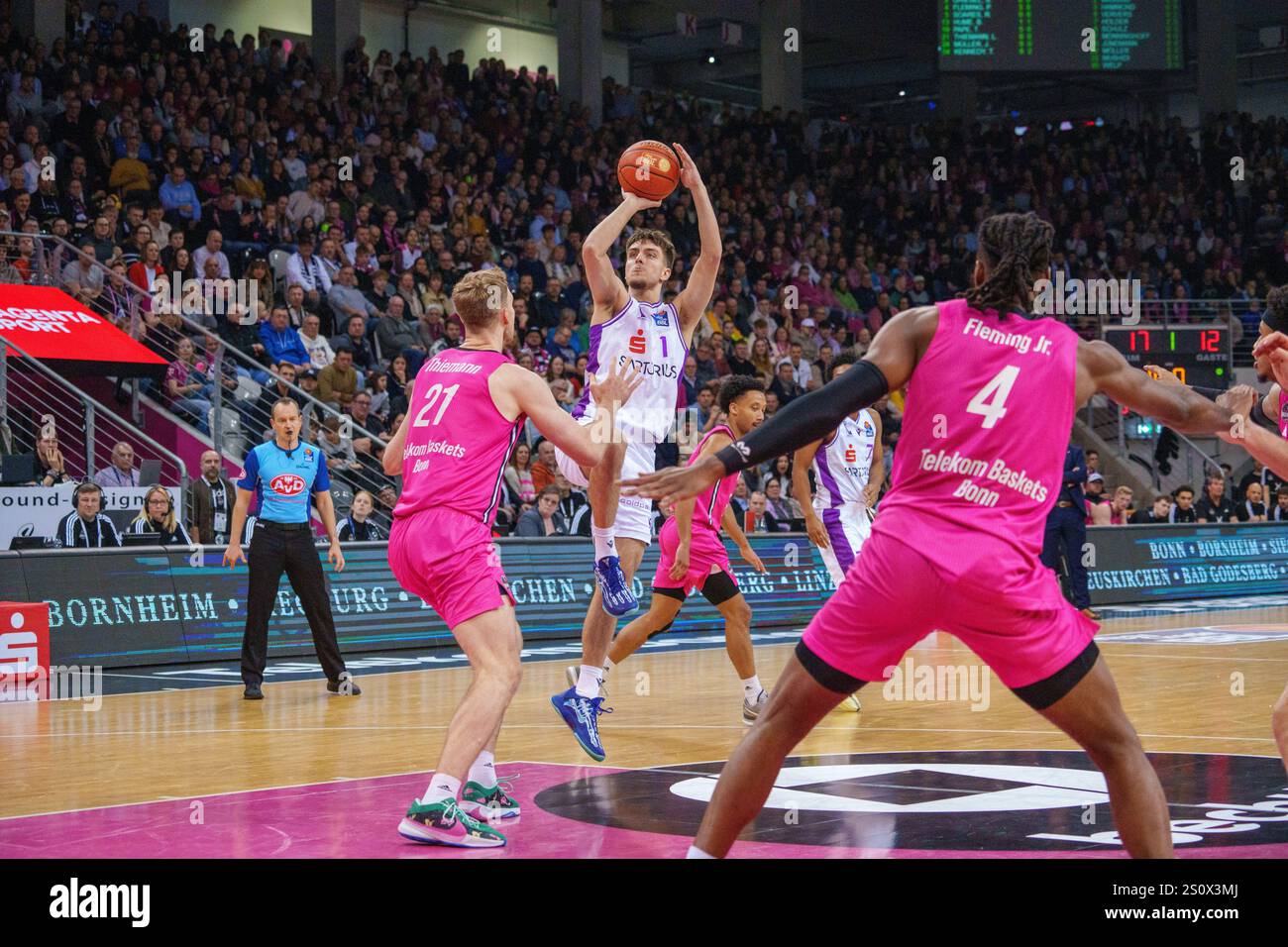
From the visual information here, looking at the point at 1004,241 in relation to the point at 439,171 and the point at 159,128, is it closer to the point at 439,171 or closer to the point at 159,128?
the point at 159,128

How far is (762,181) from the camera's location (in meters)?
28.2

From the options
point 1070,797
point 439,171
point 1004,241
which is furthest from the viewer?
point 439,171

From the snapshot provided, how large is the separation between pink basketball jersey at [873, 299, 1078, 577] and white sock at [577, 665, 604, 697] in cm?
407

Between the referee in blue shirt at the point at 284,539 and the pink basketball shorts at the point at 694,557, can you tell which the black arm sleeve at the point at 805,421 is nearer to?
the pink basketball shorts at the point at 694,557

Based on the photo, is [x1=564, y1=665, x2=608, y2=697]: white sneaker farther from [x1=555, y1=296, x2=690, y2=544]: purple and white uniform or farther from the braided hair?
the braided hair

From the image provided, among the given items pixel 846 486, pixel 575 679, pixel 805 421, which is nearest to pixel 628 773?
pixel 575 679

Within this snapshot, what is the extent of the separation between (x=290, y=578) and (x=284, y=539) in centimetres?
35

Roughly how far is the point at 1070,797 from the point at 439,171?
679 inches

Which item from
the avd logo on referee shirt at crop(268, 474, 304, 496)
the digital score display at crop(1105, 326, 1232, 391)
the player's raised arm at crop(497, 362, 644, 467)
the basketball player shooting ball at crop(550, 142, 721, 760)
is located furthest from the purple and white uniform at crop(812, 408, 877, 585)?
the digital score display at crop(1105, 326, 1232, 391)

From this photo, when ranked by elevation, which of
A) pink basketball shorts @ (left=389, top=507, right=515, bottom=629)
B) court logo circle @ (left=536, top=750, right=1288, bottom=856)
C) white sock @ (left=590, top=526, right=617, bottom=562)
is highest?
pink basketball shorts @ (left=389, top=507, right=515, bottom=629)

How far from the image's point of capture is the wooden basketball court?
18.8 feet

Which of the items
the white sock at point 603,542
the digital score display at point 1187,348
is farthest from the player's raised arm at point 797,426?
the digital score display at point 1187,348
